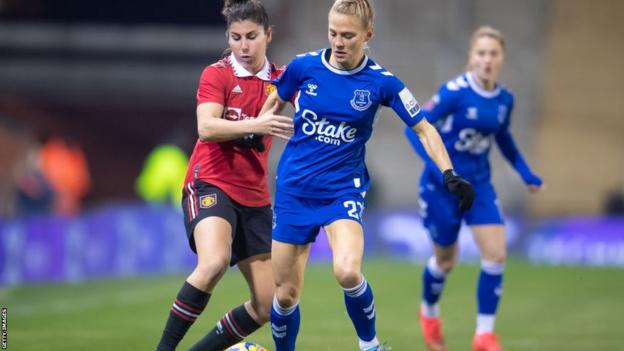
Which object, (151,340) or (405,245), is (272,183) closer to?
(405,245)

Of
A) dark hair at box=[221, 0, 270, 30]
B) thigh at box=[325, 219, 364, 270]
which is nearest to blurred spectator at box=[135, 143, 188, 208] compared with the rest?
dark hair at box=[221, 0, 270, 30]

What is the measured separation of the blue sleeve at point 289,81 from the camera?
6922 mm

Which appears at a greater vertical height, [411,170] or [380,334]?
[411,170]

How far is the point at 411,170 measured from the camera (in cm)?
2538

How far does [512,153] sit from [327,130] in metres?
3.06

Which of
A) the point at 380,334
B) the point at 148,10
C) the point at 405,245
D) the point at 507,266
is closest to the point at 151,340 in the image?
the point at 380,334

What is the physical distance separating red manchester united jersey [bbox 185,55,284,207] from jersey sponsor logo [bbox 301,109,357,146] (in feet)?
1.63

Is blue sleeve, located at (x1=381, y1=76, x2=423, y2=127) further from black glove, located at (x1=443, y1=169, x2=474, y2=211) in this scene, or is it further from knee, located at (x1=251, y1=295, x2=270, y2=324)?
knee, located at (x1=251, y1=295, x2=270, y2=324)

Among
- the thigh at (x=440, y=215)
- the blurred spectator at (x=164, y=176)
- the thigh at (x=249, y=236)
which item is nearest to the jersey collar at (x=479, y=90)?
the thigh at (x=440, y=215)

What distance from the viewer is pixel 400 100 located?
6.86 m

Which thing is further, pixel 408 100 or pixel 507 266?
pixel 507 266

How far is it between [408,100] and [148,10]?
2290 centimetres

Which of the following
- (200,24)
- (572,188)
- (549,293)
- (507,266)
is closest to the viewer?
(549,293)

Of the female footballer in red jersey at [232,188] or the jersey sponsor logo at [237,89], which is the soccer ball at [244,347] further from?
the jersey sponsor logo at [237,89]
